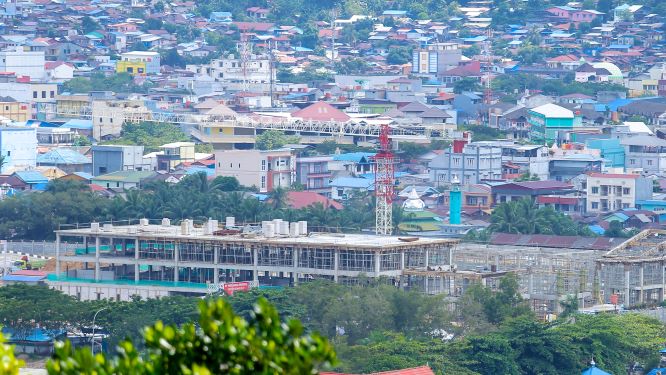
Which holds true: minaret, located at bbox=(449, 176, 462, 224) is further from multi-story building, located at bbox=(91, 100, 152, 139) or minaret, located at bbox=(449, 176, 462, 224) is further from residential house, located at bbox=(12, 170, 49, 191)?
multi-story building, located at bbox=(91, 100, 152, 139)

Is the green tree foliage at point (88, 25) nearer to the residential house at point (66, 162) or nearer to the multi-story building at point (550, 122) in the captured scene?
the multi-story building at point (550, 122)

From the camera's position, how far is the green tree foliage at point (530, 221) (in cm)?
4466

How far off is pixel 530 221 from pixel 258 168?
41.1 feet

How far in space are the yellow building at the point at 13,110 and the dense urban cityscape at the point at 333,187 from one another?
0.08 meters

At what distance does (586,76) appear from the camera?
8056 cm

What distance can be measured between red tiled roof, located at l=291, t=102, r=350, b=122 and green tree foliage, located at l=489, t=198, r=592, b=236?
20472mm

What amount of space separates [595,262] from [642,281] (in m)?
0.94

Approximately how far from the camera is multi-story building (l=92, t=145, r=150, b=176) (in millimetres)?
58156

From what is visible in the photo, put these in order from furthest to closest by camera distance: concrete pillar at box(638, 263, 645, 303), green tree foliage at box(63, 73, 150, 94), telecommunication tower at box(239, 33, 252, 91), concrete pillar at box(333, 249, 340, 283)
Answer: telecommunication tower at box(239, 33, 252, 91) < green tree foliage at box(63, 73, 150, 94) < concrete pillar at box(638, 263, 645, 303) < concrete pillar at box(333, 249, 340, 283)

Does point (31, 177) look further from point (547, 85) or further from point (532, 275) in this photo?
point (547, 85)

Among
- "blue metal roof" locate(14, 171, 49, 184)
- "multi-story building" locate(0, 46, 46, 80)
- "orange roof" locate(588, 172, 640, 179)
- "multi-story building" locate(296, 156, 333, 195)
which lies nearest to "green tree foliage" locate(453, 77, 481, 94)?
"multi-story building" locate(0, 46, 46, 80)

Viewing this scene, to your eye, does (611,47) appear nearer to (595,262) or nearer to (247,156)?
(247,156)

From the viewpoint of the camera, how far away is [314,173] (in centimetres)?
5734

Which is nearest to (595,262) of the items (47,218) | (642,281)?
(642,281)
